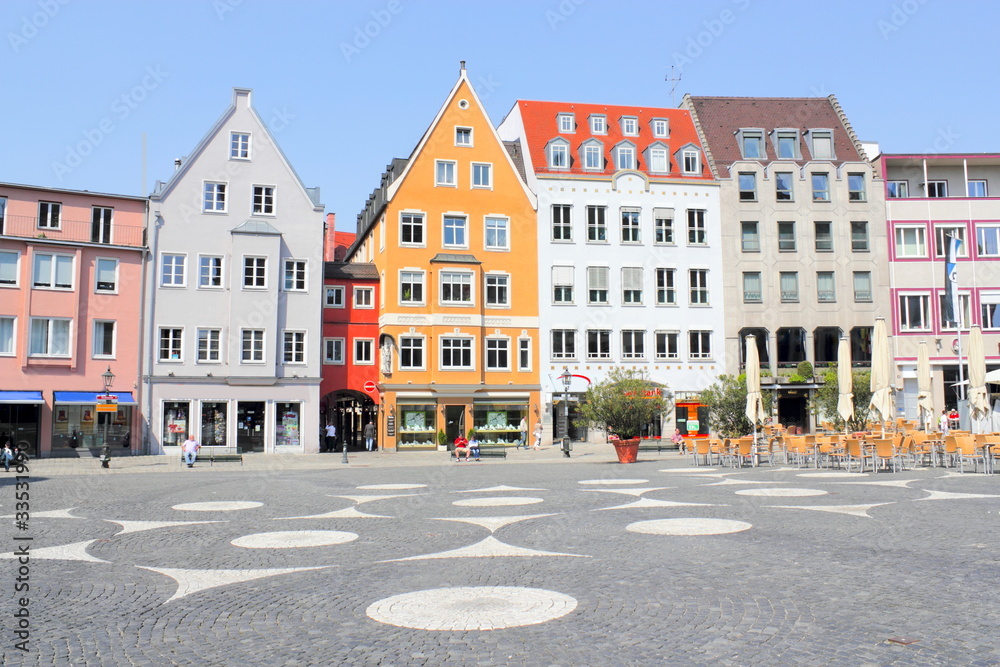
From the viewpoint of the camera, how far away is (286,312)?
144ft

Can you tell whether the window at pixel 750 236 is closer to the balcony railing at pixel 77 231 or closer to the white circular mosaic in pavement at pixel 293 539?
the balcony railing at pixel 77 231

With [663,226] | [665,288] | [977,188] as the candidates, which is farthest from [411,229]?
Answer: [977,188]

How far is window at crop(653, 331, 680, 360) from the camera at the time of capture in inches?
2010

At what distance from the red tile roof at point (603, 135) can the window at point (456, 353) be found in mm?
11103

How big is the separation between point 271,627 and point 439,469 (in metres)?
23.4

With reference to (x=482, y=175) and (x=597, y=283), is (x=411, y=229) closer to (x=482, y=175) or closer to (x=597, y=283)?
(x=482, y=175)

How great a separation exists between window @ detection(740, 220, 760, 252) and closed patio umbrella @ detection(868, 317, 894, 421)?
22.7 meters

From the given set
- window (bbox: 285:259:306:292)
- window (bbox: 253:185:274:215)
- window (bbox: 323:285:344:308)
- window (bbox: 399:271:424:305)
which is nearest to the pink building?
window (bbox: 253:185:274:215)

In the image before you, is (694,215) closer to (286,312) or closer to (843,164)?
(843,164)

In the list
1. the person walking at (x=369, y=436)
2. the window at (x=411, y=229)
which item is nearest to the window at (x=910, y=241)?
the window at (x=411, y=229)

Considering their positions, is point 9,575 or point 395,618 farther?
point 9,575

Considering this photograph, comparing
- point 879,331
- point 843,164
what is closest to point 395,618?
point 879,331

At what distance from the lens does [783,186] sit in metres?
52.8

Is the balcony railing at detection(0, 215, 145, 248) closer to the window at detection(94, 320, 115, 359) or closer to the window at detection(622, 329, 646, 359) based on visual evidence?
the window at detection(94, 320, 115, 359)
